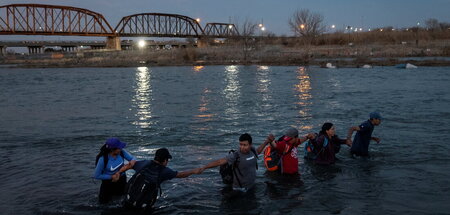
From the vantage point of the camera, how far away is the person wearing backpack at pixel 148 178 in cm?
652

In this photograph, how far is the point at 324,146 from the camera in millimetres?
9430

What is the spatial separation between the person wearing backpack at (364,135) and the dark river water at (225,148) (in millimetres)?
254

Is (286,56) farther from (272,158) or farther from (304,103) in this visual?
(272,158)

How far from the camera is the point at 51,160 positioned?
1134cm

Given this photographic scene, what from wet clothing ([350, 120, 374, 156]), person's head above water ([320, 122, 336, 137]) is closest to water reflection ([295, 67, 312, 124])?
wet clothing ([350, 120, 374, 156])

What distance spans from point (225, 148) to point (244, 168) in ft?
14.6

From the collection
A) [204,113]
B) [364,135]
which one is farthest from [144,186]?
[204,113]

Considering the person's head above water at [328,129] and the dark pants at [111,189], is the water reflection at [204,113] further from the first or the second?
the dark pants at [111,189]

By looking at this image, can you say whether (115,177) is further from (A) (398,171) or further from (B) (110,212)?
(A) (398,171)

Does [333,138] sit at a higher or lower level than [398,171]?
higher

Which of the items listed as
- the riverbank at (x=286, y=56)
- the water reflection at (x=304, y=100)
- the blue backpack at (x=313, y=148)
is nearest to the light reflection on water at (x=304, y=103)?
the water reflection at (x=304, y=100)

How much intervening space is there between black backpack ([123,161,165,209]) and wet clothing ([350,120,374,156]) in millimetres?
4955

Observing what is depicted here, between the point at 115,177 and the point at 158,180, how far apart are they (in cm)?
67

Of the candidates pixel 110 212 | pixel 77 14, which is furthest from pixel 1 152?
pixel 77 14
